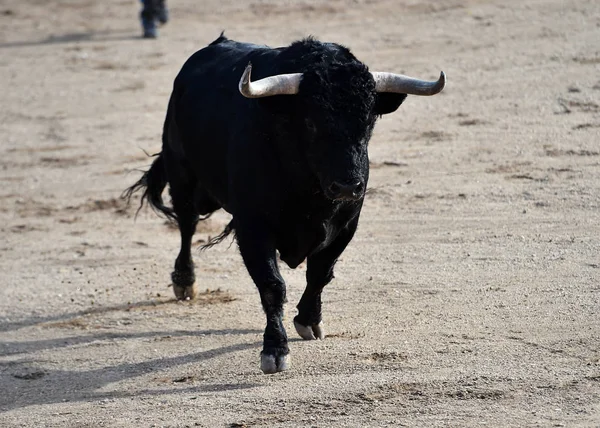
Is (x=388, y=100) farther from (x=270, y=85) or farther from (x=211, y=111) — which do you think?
(x=211, y=111)

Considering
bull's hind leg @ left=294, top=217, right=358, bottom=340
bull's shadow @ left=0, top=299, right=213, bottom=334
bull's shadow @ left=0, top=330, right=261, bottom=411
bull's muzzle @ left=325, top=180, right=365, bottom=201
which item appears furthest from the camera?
bull's shadow @ left=0, top=299, right=213, bottom=334

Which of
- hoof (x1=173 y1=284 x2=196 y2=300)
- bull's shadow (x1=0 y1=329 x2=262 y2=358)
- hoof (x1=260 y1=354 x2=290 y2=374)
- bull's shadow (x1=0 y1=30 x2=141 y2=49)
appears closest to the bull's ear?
hoof (x1=260 y1=354 x2=290 y2=374)

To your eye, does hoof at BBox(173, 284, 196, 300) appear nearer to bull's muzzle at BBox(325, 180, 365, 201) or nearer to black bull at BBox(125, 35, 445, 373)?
black bull at BBox(125, 35, 445, 373)

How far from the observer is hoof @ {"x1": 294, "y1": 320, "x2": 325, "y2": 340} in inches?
278

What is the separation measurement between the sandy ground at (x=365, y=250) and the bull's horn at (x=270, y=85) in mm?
1522

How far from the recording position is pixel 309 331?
7062 mm

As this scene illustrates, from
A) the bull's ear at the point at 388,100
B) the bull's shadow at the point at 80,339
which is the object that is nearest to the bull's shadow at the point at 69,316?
the bull's shadow at the point at 80,339

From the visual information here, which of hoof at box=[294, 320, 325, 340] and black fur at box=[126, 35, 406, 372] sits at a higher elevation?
black fur at box=[126, 35, 406, 372]

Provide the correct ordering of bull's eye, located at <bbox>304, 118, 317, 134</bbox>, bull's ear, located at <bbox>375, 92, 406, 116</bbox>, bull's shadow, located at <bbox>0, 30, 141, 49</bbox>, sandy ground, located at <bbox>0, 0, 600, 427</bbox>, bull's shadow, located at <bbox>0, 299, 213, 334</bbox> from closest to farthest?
sandy ground, located at <bbox>0, 0, 600, 427</bbox> → bull's eye, located at <bbox>304, 118, 317, 134</bbox> → bull's ear, located at <bbox>375, 92, 406, 116</bbox> → bull's shadow, located at <bbox>0, 299, 213, 334</bbox> → bull's shadow, located at <bbox>0, 30, 141, 49</bbox>

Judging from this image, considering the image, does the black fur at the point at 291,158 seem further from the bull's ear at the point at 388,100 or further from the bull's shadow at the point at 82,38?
the bull's shadow at the point at 82,38

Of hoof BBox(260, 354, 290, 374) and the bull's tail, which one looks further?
the bull's tail

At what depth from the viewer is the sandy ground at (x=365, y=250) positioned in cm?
607

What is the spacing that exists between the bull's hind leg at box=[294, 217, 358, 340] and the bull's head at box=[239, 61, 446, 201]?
0.70 metres

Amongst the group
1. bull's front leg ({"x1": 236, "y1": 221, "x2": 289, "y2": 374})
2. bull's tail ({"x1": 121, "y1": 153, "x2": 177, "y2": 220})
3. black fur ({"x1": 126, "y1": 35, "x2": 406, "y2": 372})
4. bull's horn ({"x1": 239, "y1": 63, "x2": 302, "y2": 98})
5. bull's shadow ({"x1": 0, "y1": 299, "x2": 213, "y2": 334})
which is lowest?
bull's shadow ({"x1": 0, "y1": 299, "x2": 213, "y2": 334})
